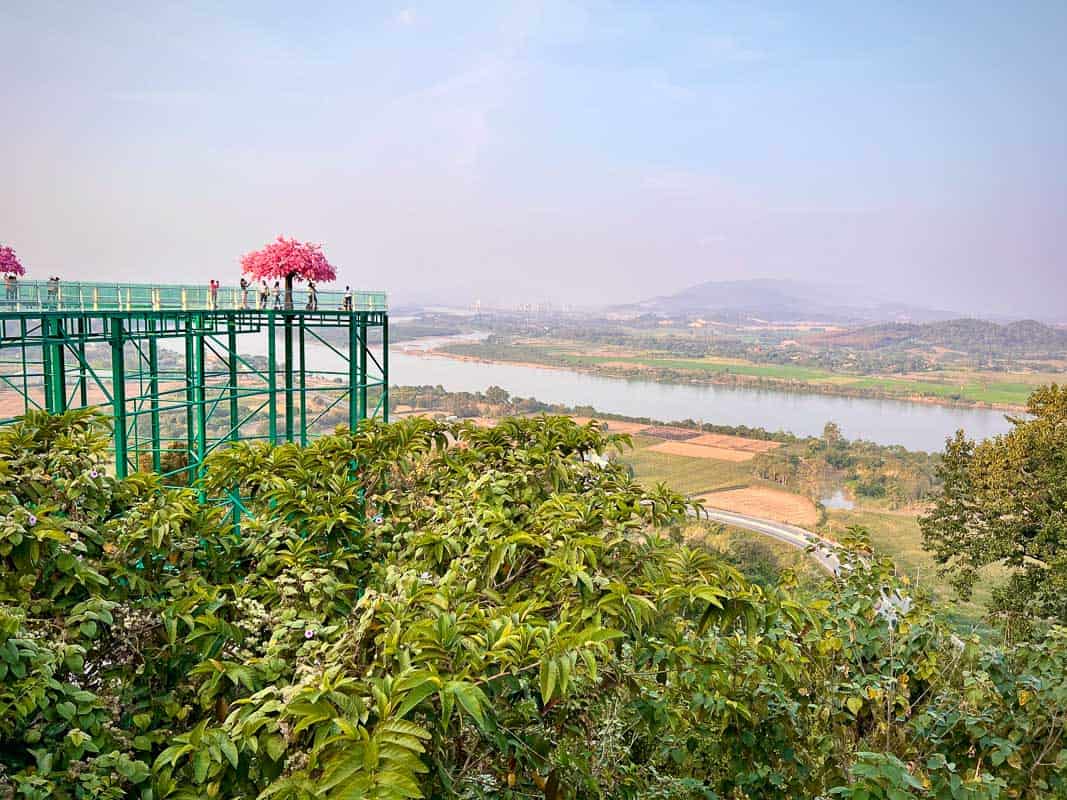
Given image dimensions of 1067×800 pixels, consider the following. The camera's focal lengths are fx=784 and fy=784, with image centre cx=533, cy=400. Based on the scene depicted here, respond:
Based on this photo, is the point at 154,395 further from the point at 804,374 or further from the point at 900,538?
the point at 804,374

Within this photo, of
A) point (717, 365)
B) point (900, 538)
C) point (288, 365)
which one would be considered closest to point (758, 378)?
point (717, 365)

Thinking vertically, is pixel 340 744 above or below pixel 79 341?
below

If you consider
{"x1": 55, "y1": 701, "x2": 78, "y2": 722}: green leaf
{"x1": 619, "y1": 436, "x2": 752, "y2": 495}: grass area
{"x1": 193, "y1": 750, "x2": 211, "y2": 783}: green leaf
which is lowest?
{"x1": 619, "y1": 436, "x2": 752, "y2": 495}: grass area

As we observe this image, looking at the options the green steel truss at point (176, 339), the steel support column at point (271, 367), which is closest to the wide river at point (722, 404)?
the green steel truss at point (176, 339)

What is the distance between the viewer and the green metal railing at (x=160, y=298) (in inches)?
450

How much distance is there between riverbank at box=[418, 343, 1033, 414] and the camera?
7550 centimetres

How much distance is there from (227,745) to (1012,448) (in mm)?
22004

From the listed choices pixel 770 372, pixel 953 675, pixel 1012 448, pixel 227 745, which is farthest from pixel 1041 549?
pixel 770 372

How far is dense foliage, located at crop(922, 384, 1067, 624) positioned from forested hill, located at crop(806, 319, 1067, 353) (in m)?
89.8

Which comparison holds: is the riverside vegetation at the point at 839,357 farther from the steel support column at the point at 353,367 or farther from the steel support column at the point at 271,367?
the steel support column at the point at 271,367

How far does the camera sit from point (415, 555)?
3.59 meters

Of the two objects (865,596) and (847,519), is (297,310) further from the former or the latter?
(847,519)

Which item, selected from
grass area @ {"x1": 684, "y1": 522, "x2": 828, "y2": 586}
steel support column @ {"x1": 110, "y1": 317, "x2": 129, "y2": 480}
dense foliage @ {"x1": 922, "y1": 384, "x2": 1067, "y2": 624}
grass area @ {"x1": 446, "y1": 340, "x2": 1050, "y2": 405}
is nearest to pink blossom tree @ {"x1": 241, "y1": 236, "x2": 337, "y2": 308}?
steel support column @ {"x1": 110, "y1": 317, "x2": 129, "y2": 480}

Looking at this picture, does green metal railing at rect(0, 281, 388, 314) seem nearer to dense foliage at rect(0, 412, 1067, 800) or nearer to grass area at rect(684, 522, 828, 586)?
dense foliage at rect(0, 412, 1067, 800)
